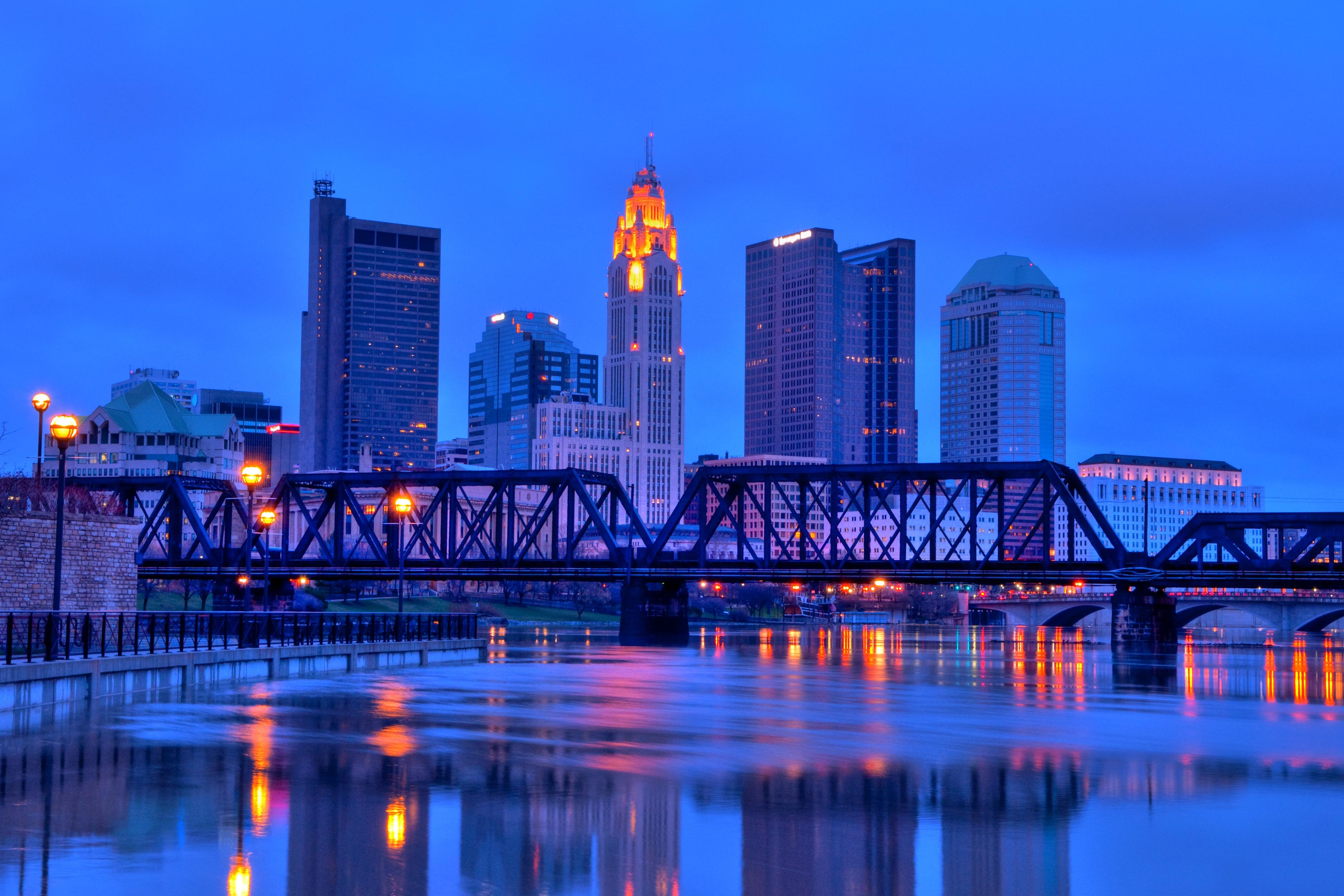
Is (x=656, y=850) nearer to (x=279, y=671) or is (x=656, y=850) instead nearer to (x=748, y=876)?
(x=748, y=876)

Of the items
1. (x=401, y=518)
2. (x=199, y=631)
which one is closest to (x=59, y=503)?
(x=199, y=631)

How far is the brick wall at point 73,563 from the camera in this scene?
53406 mm

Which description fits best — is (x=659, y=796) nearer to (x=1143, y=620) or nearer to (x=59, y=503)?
(x=59, y=503)

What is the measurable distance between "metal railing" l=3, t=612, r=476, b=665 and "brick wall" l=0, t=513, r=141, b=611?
1886 millimetres

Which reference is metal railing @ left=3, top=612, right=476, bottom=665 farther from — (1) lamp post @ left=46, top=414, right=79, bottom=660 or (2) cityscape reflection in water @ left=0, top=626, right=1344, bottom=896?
(2) cityscape reflection in water @ left=0, top=626, right=1344, bottom=896

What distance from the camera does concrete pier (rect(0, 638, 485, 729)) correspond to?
33.1 meters

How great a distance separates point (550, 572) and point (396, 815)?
87.9m

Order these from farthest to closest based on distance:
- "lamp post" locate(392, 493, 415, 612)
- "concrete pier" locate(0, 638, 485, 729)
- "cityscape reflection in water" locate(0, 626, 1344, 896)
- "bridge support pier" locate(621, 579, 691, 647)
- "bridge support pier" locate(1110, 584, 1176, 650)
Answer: "bridge support pier" locate(621, 579, 691, 647), "bridge support pier" locate(1110, 584, 1176, 650), "lamp post" locate(392, 493, 415, 612), "concrete pier" locate(0, 638, 485, 729), "cityscape reflection in water" locate(0, 626, 1344, 896)

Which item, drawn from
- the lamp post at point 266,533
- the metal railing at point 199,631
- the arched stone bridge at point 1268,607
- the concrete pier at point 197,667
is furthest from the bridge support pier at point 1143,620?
the lamp post at point 266,533

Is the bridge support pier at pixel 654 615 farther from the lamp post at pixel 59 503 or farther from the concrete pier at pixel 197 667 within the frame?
the lamp post at pixel 59 503

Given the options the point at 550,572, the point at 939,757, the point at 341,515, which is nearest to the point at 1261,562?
the point at 550,572

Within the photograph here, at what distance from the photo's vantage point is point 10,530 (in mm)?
53469

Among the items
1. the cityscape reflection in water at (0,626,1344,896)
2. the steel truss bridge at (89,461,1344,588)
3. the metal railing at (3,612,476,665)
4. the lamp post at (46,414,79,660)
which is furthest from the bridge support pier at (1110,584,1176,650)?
the lamp post at (46,414,79,660)

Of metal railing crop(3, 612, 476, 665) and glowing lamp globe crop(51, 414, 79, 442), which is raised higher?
glowing lamp globe crop(51, 414, 79, 442)
